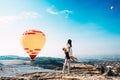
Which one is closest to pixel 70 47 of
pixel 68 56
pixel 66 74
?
pixel 68 56

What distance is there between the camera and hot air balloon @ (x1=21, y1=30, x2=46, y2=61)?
74.7ft

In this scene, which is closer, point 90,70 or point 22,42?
point 22,42

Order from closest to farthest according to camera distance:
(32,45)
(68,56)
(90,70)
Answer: (68,56)
(32,45)
(90,70)

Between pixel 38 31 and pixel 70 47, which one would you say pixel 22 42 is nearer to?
pixel 38 31

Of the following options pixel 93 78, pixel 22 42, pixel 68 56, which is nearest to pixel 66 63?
pixel 68 56

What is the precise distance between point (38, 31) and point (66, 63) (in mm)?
3641

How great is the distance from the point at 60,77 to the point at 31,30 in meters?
4.70

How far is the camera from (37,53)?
78.5ft

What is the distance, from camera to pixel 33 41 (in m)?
22.9

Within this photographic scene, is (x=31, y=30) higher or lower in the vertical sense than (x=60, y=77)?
higher

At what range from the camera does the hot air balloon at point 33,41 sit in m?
22.8

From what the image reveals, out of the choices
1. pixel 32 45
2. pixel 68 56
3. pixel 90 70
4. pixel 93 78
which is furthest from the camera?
pixel 90 70

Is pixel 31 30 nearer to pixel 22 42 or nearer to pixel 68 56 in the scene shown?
pixel 22 42

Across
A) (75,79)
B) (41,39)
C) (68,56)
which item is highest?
(41,39)
